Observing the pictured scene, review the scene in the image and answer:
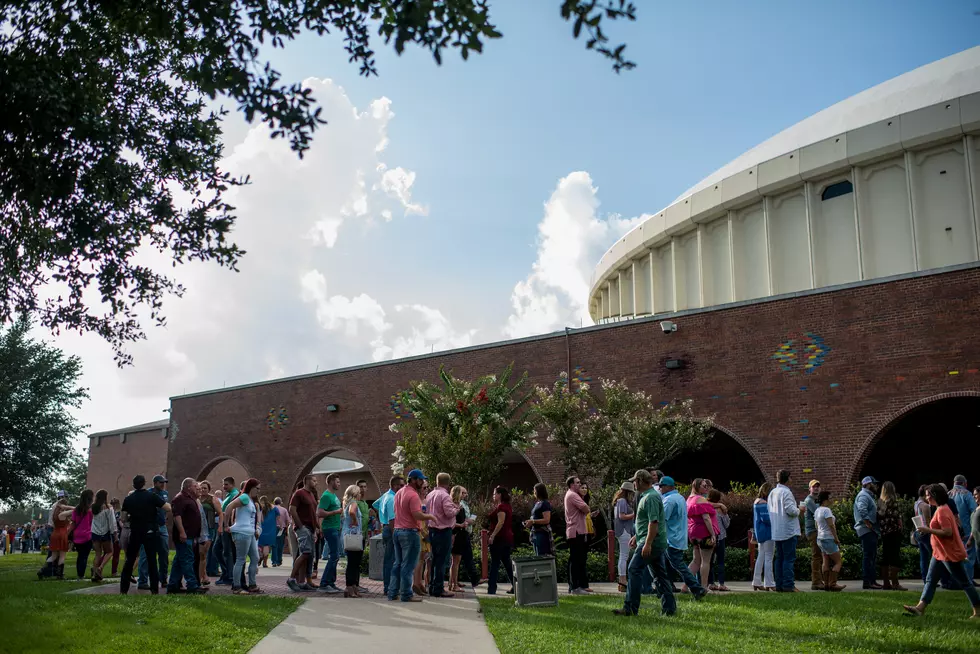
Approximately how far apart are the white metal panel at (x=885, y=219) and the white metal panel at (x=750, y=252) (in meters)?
3.48

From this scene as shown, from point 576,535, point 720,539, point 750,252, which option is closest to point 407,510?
point 576,535

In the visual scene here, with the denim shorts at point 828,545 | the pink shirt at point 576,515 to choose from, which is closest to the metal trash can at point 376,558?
the pink shirt at point 576,515

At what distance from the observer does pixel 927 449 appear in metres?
29.1

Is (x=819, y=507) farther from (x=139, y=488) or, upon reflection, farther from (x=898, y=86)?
(x=898, y=86)

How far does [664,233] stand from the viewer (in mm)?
34375

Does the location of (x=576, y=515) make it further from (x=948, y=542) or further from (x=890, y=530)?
(x=948, y=542)

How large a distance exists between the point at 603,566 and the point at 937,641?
8.80 metres

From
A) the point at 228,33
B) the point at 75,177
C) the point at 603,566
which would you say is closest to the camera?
the point at 228,33

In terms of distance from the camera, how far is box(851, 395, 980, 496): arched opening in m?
25.8

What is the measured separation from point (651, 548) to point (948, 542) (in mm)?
3347

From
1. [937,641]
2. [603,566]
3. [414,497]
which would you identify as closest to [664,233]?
[603,566]

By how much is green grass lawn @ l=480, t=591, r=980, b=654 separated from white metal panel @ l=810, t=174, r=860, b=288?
58.3ft

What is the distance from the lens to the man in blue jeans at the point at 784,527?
13.5 m

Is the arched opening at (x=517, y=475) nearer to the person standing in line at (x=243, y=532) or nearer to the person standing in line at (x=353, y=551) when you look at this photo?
the person standing in line at (x=353, y=551)
